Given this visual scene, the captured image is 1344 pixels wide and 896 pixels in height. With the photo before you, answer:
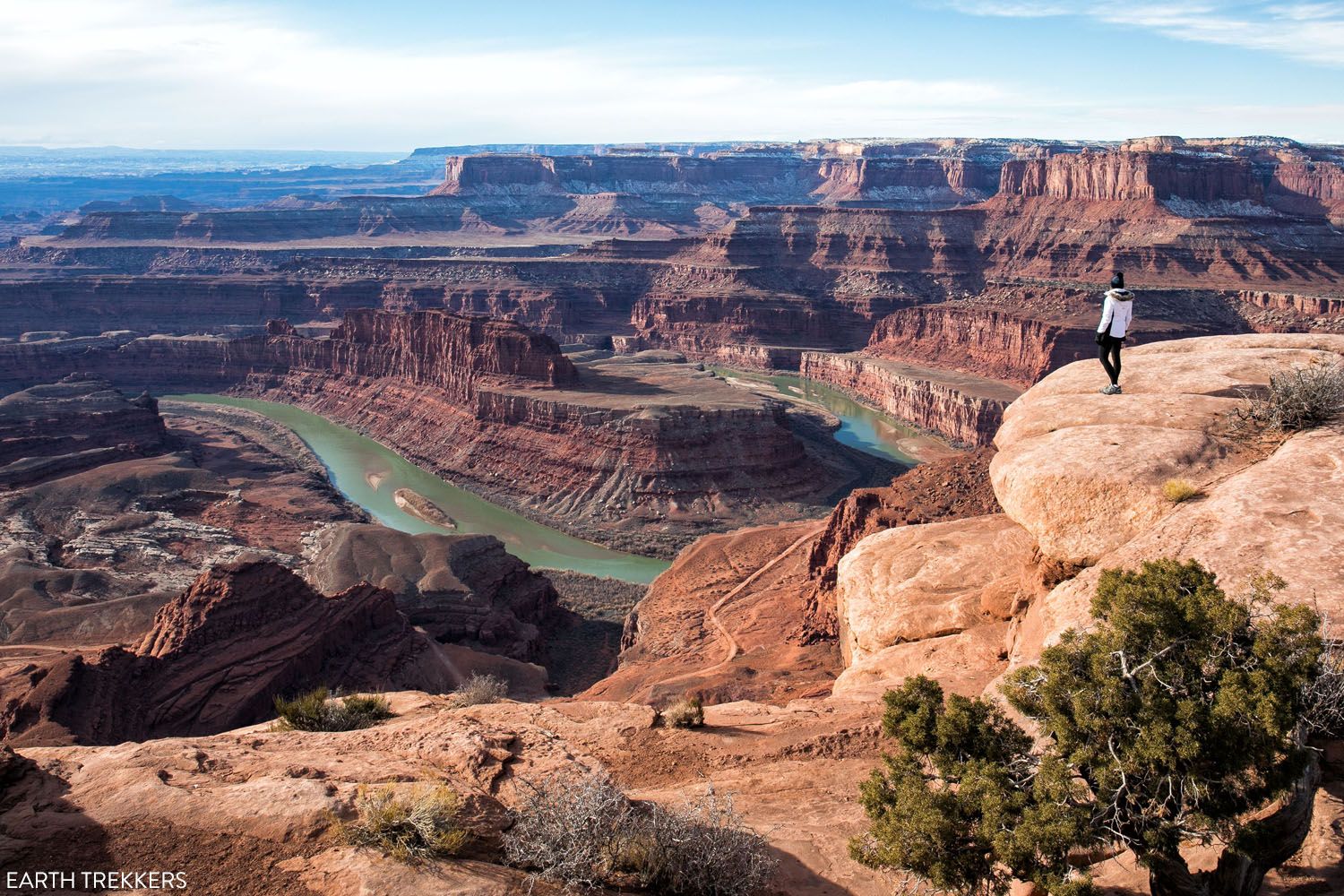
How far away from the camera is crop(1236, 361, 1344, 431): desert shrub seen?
1502 cm

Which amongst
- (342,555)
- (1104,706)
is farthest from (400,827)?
(342,555)

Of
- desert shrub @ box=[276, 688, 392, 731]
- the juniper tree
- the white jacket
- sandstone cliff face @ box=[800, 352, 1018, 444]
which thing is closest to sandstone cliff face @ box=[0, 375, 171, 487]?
desert shrub @ box=[276, 688, 392, 731]

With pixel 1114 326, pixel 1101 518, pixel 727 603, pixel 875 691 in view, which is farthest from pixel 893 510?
pixel 1101 518

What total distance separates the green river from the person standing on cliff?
3453 cm

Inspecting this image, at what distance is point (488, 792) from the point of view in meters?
12.5

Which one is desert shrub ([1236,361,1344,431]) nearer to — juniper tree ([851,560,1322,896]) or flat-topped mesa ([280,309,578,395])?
juniper tree ([851,560,1322,896])

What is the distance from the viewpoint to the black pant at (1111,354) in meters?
18.4

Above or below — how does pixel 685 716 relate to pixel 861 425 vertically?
above

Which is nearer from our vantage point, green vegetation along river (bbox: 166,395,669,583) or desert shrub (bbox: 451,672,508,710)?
desert shrub (bbox: 451,672,508,710)

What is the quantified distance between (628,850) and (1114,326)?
13.1m

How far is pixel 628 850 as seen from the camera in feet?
33.8

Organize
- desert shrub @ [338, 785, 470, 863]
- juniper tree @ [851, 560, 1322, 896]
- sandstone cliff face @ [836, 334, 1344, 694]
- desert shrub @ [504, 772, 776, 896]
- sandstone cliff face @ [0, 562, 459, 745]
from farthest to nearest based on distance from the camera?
sandstone cliff face @ [0, 562, 459, 745]
sandstone cliff face @ [836, 334, 1344, 694]
desert shrub @ [504, 772, 776, 896]
desert shrub @ [338, 785, 470, 863]
juniper tree @ [851, 560, 1322, 896]

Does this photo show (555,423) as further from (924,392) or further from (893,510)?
(893,510)

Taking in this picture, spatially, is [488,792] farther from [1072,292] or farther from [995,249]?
[995,249]
